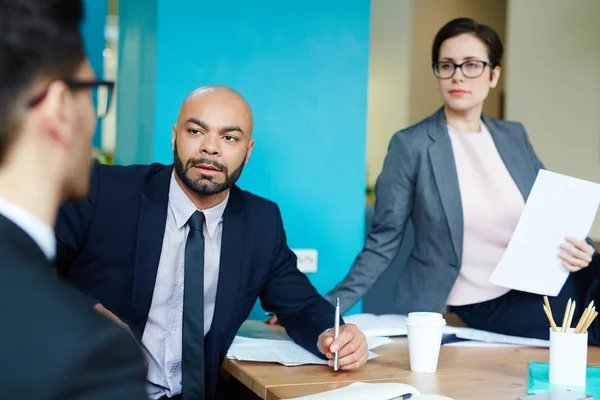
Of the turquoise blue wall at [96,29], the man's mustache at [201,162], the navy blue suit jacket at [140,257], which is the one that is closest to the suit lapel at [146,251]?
the navy blue suit jacket at [140,257]

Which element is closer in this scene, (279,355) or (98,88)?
(98,88)

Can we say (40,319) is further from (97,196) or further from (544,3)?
(544,3)

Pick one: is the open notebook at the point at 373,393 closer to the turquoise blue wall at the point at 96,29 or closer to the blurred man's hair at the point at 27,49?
the blurred man's hair at the point at 27,49

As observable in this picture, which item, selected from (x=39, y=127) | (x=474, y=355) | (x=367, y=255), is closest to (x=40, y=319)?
(x=39, y=127)

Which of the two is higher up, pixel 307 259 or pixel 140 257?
pixel 140 257

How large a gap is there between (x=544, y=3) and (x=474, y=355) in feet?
12.4

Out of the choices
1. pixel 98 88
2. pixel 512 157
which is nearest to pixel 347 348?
pixel 98 88

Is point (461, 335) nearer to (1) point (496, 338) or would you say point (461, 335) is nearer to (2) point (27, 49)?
(1) point (496, 338)

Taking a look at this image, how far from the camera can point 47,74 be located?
0.82m

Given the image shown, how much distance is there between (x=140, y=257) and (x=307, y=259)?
808 mm

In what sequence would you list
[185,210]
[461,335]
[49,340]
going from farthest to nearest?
[461,335], [185,210], [49,340]

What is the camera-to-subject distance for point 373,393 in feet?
4.40

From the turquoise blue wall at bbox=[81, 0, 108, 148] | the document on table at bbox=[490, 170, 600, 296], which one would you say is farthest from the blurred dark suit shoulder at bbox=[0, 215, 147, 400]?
the turquoise blue wall at bbox=[81, 0, 108, 148]

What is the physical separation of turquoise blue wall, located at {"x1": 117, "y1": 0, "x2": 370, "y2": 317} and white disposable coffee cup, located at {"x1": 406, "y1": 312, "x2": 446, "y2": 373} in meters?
0.94
